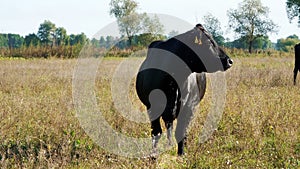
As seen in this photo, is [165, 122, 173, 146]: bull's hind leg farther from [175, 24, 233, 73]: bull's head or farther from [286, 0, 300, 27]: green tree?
[286, 0, 300, 27]: green tree

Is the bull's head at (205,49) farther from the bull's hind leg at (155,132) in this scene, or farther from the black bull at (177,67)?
the bull's hind leg at (155,132)

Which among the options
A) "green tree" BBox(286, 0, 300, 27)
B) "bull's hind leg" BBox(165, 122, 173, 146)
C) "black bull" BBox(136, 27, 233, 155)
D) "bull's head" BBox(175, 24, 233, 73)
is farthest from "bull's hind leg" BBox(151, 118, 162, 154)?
"green tree" BBox(286, 0, 300, 27)

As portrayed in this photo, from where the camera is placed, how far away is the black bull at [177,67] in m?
4.75

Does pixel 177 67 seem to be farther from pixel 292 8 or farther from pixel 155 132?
pixel 292 8

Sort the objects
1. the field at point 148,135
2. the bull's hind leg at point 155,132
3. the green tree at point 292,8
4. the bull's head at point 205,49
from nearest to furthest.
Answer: the field at point 148,135 < the bull's head at point 205,49 < the bull's hind leg at point 155,132 < the green tree at point 292,8

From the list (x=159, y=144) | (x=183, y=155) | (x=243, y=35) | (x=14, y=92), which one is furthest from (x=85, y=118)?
(x=243, y=35)

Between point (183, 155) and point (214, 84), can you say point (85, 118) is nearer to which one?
point (183, 155)

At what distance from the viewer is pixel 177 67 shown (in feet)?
15.6

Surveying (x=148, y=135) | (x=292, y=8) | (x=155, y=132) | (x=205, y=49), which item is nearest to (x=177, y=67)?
(x=205, y=49)

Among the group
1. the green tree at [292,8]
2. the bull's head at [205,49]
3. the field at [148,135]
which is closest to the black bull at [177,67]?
the bull's head at [205,49]

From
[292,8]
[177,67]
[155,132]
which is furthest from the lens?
[292,8]

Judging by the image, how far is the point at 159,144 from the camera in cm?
555

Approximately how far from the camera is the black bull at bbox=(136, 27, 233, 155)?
15.6 feet

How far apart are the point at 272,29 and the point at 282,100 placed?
55042mm
